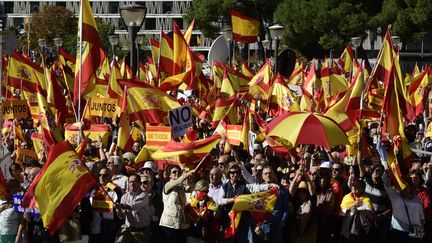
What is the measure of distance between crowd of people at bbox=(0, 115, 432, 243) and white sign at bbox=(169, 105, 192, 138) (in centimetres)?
136

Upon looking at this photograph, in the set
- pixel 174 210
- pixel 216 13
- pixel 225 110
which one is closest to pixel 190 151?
pixel 174 210

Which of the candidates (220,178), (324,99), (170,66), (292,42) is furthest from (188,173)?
(292,42)

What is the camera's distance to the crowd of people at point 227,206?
12.9 meters

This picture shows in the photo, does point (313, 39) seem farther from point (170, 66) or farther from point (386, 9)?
point (170, 66)

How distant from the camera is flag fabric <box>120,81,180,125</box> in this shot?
684 inches

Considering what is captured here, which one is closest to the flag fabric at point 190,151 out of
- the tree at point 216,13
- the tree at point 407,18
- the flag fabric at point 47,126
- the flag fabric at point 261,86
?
the flag fabric at point 47,126

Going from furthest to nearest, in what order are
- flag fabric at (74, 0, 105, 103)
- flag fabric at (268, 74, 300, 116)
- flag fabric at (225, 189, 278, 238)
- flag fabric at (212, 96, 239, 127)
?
flag fabric at (268, 74, 300, 116)
flag fabric at (212, 96, 239, 127)
flag fabric at (74, 0, 105, 103)
flag fabric at (225, 189, 278, 238)

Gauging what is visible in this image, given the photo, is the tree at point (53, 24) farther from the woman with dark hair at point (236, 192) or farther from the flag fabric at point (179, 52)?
the woman with dark hair at point (236, 192)

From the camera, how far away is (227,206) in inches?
512

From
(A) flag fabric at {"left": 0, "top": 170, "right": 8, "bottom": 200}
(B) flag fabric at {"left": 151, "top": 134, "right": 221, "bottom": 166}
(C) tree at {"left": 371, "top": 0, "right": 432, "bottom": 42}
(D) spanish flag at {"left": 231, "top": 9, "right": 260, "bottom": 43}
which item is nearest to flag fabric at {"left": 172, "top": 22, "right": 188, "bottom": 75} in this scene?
(D) spanish flag at {"left": 231, "top": 9, "right": 260, "bottom": 43}

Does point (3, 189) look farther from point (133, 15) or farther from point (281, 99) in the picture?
point (281, 99)

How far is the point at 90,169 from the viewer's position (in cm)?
1354

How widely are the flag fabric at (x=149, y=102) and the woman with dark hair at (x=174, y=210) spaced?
4.25 meters

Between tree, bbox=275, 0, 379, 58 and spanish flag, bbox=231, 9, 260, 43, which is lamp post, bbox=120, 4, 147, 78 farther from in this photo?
tree, bbox=275, 0, 379, 58
